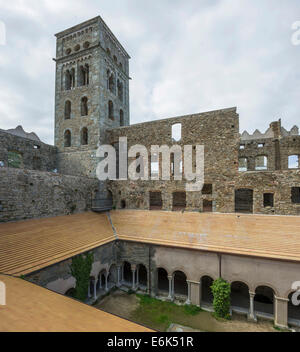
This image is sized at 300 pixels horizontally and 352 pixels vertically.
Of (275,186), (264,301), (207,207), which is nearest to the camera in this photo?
(264,301)

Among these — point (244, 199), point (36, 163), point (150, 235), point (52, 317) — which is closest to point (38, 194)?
point (36, 163)

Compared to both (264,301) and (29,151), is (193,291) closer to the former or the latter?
(264,301)

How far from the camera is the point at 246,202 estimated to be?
630 inches

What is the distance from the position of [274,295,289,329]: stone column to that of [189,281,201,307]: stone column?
3234 mm

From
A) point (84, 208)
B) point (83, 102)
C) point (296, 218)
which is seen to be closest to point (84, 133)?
point (83, 102)

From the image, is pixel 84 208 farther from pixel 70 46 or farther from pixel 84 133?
pixel 70 46

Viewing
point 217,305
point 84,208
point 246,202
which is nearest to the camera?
point 217,305

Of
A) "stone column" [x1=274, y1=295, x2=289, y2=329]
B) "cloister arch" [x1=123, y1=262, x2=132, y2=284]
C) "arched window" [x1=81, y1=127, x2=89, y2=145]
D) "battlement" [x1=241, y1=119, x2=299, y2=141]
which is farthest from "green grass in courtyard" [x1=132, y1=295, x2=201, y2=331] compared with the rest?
"battlement" [x1=241, y1=119, x2=299, y2=141]

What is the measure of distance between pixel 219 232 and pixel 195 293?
10.9 feet

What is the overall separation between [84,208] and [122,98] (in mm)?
12880

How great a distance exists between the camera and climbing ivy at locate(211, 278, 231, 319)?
780 centimetres

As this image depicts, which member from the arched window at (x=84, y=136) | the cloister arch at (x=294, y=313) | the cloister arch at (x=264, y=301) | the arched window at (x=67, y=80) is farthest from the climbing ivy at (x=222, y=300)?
the arched window at (x=67, y=80)

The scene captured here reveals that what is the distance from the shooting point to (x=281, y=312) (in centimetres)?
743

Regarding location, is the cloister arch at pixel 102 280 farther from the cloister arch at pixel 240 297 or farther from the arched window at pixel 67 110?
the arched window at pixel 67 110
